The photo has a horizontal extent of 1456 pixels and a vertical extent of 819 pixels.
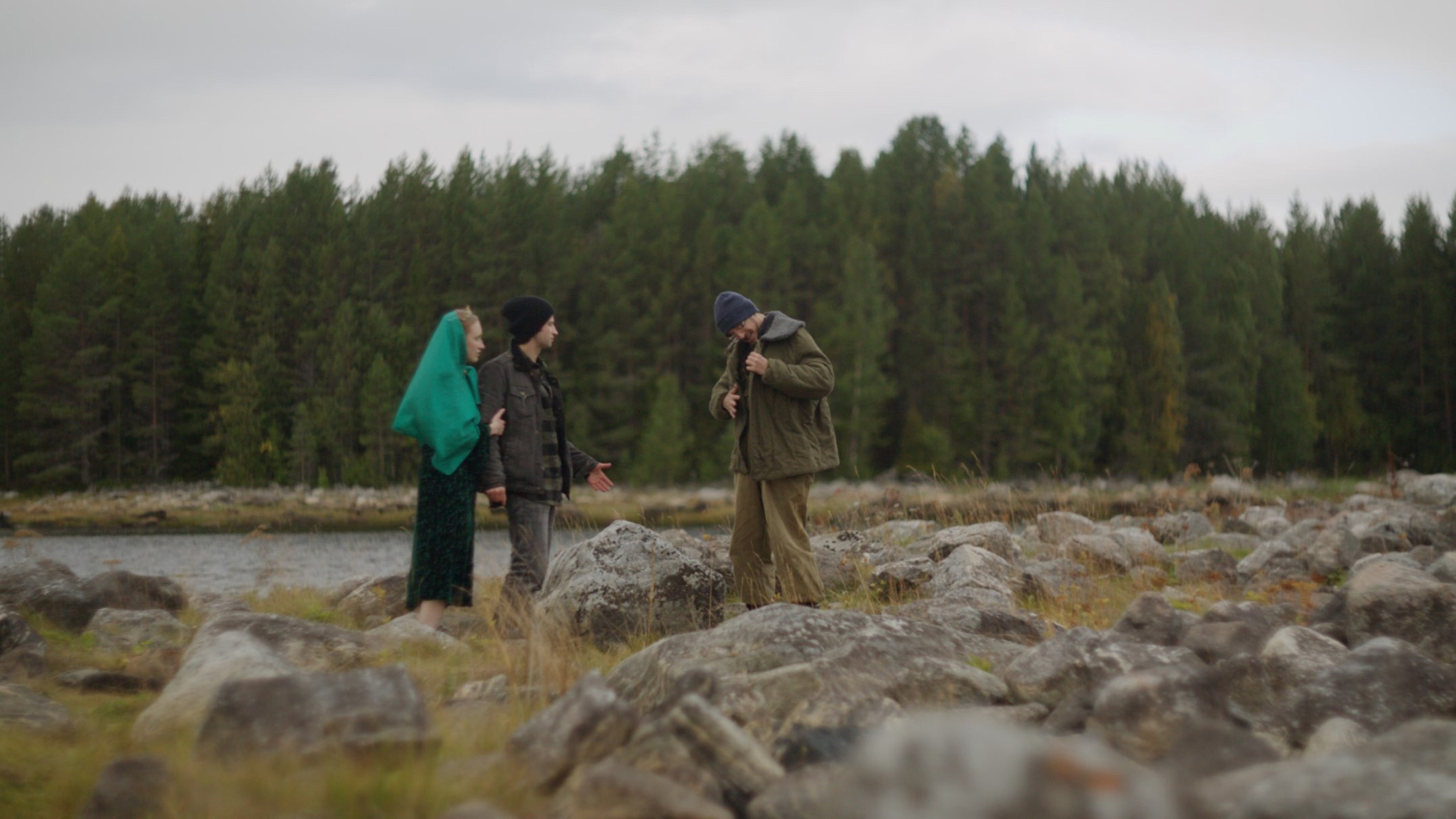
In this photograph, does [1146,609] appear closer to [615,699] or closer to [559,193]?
[615,699]

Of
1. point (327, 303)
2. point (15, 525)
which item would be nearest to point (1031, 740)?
point (15, 525)

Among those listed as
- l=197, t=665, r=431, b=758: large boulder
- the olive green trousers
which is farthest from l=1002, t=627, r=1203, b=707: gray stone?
l=197, t=665, r=431, b=758: large boulder

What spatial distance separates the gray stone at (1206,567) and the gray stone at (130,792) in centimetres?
698

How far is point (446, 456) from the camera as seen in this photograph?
541 centimetres

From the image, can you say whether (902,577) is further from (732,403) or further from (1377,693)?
(1377,693)

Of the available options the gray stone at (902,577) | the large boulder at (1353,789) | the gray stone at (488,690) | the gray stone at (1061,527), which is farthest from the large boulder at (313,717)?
the gray stone at (1061,527)

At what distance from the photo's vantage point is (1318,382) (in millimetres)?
50375

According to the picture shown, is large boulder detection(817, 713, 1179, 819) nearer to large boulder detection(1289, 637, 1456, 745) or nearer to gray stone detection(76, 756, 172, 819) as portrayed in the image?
gray stone detection(76, 756, 172, 819)

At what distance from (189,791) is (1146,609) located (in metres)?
4.08

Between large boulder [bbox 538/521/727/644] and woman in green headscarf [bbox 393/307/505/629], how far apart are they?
21.2 inches

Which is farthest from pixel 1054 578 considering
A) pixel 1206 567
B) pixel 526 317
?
pixel 526 317

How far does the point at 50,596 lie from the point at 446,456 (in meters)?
3.30

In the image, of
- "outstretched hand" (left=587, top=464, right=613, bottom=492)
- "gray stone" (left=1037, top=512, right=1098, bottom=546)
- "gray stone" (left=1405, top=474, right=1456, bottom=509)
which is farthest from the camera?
"gray stone" (left=1405, top=474, right=1456, bottom=509)

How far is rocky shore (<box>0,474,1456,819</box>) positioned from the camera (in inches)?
86.7
